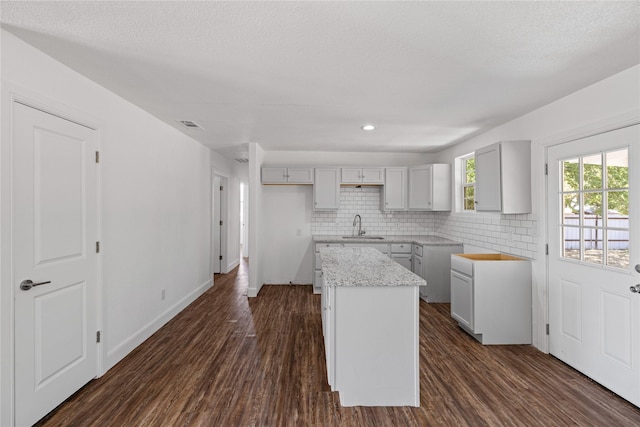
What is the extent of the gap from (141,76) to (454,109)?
2.88 metres

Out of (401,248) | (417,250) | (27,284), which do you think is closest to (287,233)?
(401,248)

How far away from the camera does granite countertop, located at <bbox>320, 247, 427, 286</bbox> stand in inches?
82.8

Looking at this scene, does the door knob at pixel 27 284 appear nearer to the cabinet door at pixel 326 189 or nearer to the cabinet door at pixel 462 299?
the cabinet door at pixel 462 299

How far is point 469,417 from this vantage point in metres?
2.06

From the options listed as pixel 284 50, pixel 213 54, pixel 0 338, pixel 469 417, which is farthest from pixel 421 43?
pixel 0 338

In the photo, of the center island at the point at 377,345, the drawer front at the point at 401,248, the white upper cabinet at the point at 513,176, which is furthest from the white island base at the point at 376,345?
the drawer front at the point at 401,248

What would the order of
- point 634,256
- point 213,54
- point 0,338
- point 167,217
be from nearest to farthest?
1. point 0,338
2. point 213,54
3. point 634,256
4. point 167,217

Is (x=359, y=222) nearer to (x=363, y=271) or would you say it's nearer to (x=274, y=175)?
(x=274, y=175)

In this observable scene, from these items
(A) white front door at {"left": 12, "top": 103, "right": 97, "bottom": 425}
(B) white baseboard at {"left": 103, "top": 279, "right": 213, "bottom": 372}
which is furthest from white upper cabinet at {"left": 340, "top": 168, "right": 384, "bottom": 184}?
(A) white front door at {"left": 12, "top": 103, "right": 97, "bottom": 425}

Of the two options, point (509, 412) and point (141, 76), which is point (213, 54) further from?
point (509, 412)

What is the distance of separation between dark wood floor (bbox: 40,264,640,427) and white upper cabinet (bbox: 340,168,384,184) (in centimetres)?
263

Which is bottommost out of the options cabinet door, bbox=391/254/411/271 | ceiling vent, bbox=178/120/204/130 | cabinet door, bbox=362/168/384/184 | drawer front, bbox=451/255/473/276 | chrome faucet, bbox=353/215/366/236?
cabinet door, bbox=391/254/411/271

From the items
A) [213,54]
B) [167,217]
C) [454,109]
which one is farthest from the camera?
[167,217]

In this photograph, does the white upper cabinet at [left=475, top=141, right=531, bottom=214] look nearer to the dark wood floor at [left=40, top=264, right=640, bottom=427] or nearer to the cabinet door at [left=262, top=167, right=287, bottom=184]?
the dark wood floor at [left=40, top=264, right=640, bottom=427]
